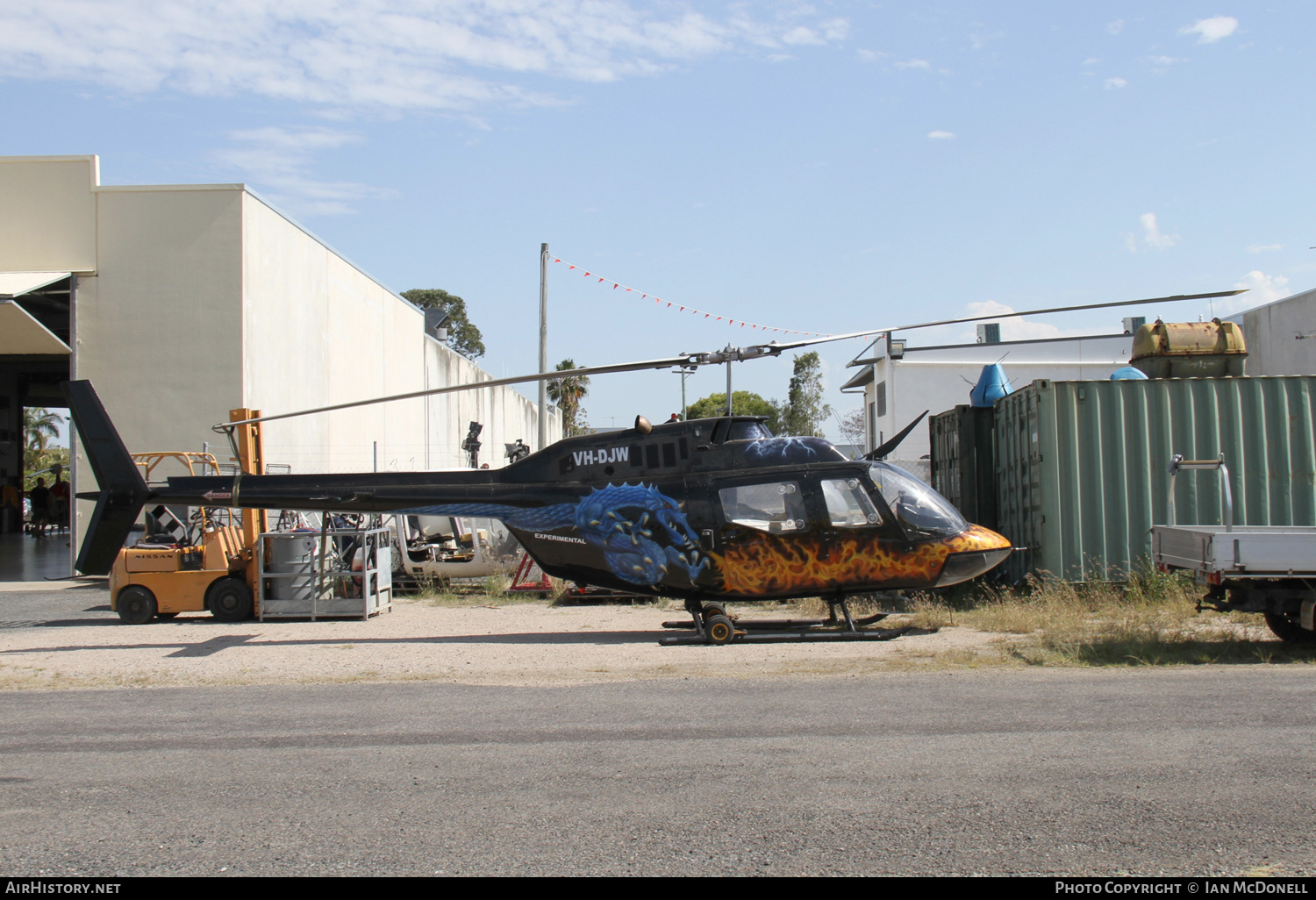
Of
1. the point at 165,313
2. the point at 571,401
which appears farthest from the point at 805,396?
the point at 165,313

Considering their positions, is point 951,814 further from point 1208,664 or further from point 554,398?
point 554,398

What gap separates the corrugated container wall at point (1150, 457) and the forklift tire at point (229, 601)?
11.2 meters

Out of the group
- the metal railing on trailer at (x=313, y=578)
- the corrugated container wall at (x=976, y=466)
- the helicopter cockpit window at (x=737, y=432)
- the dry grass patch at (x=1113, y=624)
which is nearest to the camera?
the dry grass patch at (x=1113, y=624)

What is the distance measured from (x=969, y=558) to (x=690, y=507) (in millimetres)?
3201

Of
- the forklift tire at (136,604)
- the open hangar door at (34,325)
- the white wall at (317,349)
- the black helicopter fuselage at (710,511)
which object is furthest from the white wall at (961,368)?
the open hangar door at (34,325)

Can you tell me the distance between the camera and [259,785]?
546cm

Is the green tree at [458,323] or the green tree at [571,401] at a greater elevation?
the green tree at [458,323]

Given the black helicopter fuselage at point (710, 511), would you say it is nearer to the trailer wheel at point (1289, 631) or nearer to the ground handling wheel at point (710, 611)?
the ground handling wheel at point (710, 611)

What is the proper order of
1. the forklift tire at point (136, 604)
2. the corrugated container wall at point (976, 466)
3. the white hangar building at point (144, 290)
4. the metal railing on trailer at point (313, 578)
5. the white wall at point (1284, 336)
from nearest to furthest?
the forklift tire at point (136, 604)
the metal railing on trailer at point (313, 578)
the corrugated container wall at point (976, 466)
the white hangar building at point (144, 290)
the white wall at point (1284, 336)

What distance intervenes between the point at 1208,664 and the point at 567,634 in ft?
23.0

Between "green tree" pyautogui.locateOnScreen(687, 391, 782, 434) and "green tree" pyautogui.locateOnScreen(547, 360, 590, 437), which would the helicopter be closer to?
"green tree" pyautogui.locateOnScreen(547, 360, 590, 437)

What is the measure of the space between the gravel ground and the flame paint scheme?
0.83 meters

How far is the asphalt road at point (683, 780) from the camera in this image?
4.26m
